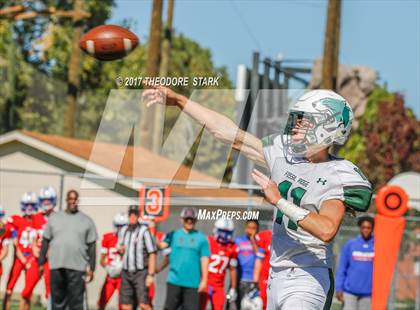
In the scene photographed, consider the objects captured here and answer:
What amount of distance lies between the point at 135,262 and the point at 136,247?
0.55 ft

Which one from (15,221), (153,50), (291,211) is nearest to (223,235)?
(15,221)

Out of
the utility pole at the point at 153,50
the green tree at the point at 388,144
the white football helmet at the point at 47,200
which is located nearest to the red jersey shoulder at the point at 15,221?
the white football helmet at the point at 47,200

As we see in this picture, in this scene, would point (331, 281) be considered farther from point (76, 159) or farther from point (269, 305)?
point (76, 159)

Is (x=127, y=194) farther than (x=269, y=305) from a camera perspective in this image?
Yes

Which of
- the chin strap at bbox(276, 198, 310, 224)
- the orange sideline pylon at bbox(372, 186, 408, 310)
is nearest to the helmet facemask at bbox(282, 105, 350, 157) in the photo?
the chin strap at bbox(276, 198, 310, 224)

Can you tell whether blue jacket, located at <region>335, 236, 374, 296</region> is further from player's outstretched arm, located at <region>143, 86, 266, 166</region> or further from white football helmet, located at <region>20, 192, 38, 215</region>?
player's outstretched arm, located at <region>143, 86, 266, 166</region>

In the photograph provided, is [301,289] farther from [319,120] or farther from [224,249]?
[224,249]

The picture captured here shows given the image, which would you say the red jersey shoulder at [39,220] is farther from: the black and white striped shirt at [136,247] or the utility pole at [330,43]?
the utility pole at [330,43]

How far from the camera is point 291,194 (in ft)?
14.3

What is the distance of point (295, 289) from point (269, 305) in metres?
0.19

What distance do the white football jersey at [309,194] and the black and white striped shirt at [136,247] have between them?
19.5 feet

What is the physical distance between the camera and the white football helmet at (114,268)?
36.4 feet

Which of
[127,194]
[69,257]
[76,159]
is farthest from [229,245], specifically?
[76,159]

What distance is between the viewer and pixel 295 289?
14.1 feet
